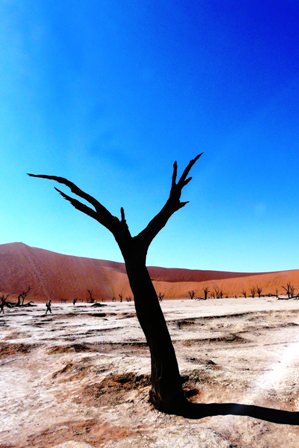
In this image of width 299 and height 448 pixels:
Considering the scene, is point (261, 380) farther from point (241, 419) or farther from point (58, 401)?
point (58, 401)

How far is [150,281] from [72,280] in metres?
94.0

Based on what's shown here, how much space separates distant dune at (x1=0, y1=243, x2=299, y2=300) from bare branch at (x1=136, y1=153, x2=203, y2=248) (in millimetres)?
73372

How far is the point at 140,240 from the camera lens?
615 cm

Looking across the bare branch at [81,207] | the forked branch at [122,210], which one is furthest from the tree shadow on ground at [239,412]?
the bare branch at [81,207]

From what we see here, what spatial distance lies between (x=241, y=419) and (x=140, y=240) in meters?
3.15

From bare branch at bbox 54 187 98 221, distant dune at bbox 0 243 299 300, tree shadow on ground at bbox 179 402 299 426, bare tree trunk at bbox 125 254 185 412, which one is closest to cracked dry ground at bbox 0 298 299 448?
tree shadow on ground at bbox 179 402 299 426

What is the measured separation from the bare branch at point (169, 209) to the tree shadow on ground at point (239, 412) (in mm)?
2819

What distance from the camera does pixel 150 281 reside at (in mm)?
6102

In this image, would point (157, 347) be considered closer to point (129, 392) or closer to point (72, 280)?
point (129, 392)

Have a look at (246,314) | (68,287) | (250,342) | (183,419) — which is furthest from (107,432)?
(68,287)

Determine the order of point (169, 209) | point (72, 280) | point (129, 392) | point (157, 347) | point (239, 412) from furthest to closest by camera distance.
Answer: point (72, 280)
point (129, 392)
point (169, 209)
point (157, 347)
point (239, 412)

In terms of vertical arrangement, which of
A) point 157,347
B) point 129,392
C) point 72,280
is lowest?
point 129,392

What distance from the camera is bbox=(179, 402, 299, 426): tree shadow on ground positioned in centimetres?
519

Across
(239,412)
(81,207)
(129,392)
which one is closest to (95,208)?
(81,207)
